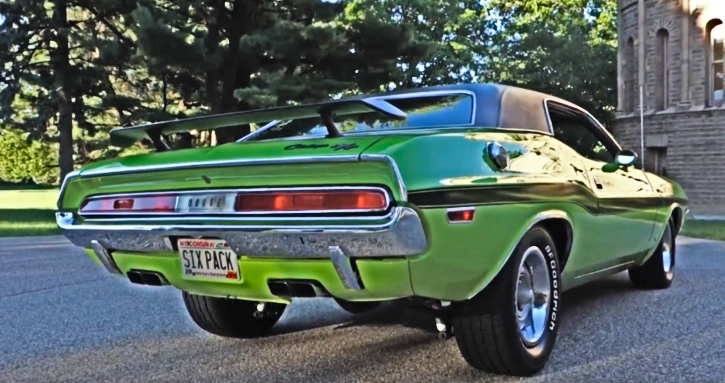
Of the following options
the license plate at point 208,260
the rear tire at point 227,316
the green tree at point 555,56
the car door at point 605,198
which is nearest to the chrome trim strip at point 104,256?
the license plate at point 208,260

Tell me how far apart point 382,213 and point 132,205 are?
1308mm

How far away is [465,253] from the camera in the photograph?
121 inches

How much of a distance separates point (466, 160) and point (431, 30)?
3195 cm

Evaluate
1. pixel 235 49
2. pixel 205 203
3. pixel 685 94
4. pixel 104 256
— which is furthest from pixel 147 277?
pixel 685 94

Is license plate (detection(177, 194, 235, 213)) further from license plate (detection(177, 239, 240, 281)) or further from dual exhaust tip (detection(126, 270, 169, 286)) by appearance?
dual exhaust tip (detection(126, 270, 169, 286))

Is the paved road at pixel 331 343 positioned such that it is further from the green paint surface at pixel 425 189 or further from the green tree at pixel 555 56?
the green tree at pixel 555 56

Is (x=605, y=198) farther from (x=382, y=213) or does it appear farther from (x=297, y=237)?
(x=297, y=237)

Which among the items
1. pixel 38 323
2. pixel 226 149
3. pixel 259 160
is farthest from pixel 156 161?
pixel 38 323

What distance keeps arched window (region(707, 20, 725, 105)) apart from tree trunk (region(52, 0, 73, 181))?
1801cm

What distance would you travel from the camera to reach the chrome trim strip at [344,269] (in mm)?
2969

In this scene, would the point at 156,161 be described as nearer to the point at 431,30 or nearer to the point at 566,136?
the point at 566,136

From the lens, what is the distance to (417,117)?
3.95 meters

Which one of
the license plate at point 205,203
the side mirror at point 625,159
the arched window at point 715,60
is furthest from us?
the arched window at point 715,60

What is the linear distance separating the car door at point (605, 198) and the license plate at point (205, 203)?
194cm
